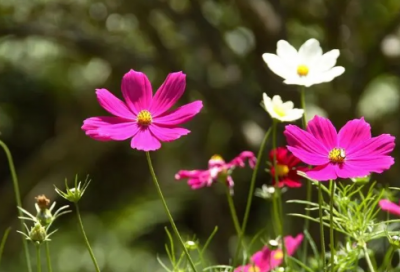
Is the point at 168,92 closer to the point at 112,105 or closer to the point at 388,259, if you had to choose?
the point at 112,105

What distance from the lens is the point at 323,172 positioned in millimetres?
412

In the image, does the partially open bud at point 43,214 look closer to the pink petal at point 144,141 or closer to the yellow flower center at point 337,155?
the pink petal at point 144,141

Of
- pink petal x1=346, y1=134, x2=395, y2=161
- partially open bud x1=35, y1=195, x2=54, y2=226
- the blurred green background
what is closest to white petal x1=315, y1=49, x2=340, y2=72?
pink petal x1=346, y1=134, x2=395, y2=161

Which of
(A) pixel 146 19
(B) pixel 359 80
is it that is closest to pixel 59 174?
(A) pixel 146 19

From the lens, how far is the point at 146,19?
5.87 feet

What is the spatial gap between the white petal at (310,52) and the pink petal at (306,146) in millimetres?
132

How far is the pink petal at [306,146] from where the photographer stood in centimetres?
42

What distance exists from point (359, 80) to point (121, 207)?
172cm

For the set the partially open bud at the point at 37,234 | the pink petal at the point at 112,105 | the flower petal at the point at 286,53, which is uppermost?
the flower petal at the point at 286,53

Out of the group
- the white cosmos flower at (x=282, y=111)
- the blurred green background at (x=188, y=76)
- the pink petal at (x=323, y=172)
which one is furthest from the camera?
the blurred green background at (x=188, y=76)

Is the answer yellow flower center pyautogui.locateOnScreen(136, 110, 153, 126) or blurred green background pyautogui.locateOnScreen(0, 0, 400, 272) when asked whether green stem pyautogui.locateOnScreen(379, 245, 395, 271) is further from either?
blurred green background pyautogui.locateOnScreen(0, 0, 400, 272)

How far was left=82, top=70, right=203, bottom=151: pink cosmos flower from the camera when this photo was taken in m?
0.44

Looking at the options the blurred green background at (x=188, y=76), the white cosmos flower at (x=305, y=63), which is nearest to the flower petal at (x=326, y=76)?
the white cosmos flower at (x=305, y=63)

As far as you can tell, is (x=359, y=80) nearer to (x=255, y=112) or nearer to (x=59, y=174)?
(x=255, y=112)
